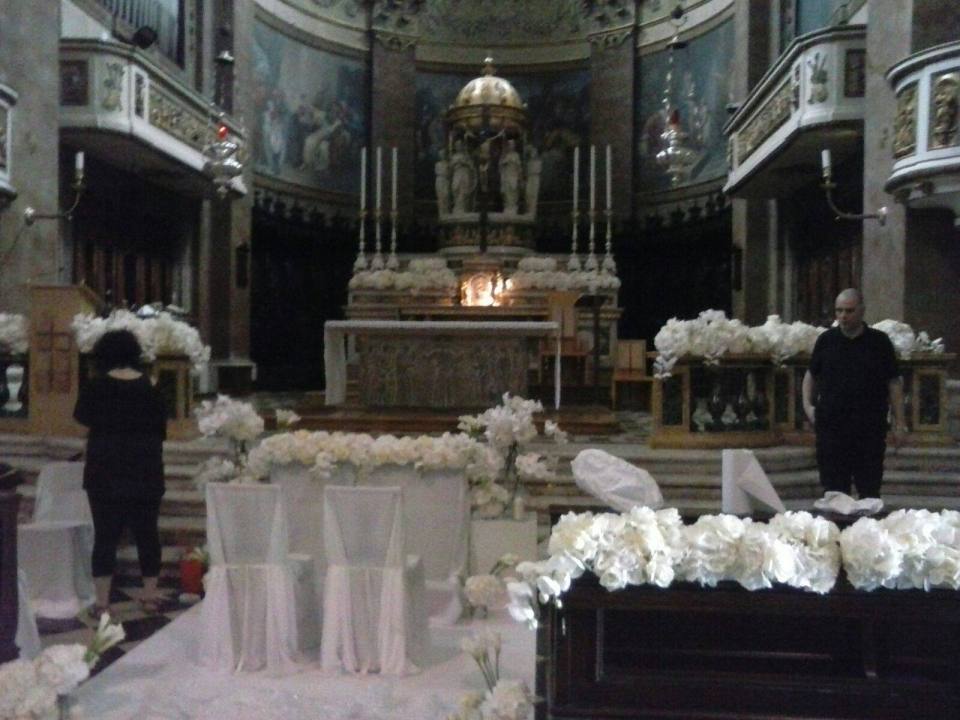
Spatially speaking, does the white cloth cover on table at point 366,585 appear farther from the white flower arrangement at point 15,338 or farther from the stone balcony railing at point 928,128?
the stone balcony railing at point 928,128

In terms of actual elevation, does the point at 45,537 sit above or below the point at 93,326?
below

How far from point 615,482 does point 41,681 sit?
6.30 feet

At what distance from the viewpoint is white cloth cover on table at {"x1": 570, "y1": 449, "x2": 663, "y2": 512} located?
348 centimetres

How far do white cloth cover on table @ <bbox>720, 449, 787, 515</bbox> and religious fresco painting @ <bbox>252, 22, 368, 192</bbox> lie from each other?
14.0m

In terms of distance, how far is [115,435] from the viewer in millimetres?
4926

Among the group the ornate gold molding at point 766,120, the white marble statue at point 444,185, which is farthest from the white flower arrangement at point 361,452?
the white marble statue at point 444,185

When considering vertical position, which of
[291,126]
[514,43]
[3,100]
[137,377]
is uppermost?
[514,43]

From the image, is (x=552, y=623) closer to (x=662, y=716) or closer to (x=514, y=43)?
(x=662, y=716)

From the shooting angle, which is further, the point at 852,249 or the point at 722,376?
the point at 852,249

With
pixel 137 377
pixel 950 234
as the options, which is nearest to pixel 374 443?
pixel 137 377

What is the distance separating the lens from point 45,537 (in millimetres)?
5262

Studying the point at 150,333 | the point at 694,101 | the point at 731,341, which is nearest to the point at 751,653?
the point at 731,341

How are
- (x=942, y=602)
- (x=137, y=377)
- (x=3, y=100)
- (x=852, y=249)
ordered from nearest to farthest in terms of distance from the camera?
(x=942, y=602)
(x=137, y=377)
(x=3, y=100)
(x=852, y=249)

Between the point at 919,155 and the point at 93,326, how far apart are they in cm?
675
